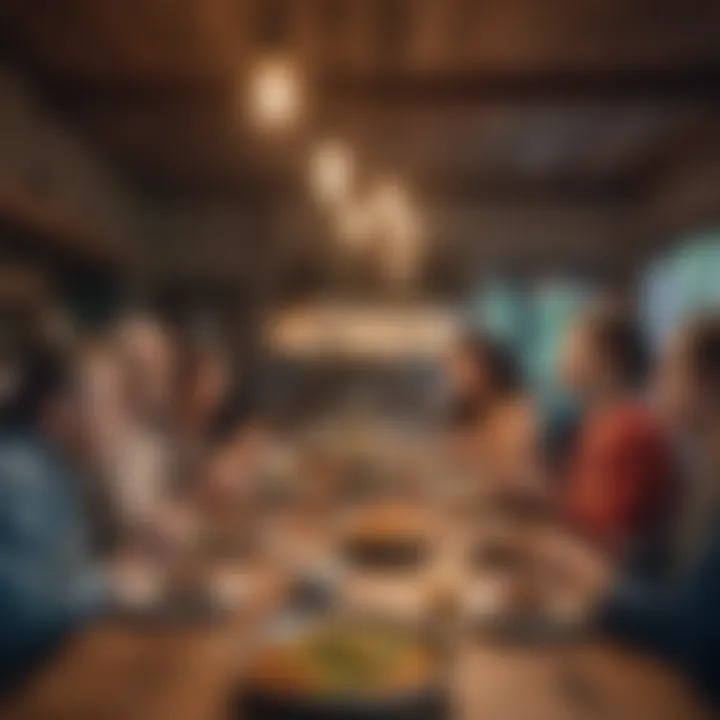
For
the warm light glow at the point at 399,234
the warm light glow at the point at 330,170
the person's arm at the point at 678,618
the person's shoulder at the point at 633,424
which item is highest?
the warm light glow at the point at 330,170

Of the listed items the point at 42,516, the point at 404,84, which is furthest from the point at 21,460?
the point at 404,84

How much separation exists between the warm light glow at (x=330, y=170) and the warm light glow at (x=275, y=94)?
0.05m

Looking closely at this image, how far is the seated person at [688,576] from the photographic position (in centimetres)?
106

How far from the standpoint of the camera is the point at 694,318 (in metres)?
1.08

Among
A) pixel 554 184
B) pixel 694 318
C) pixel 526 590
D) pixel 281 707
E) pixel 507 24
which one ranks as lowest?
pixel 281 707

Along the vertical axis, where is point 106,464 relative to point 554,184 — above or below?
below

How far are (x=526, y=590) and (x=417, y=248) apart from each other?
0.37m

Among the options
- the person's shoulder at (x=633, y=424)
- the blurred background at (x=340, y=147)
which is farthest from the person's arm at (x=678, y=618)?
the blurred background at (x=340, y=147)

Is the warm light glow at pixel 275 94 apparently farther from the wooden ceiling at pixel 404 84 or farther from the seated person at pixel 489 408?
the seated person at pixel 489 408

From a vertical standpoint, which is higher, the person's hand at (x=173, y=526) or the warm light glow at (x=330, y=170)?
the warm light glow at (x=330, y=170)

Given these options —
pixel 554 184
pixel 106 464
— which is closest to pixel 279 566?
pixel 106 464

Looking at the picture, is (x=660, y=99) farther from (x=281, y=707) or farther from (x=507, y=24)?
(x=281, y=707)

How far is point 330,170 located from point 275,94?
0.10 meters

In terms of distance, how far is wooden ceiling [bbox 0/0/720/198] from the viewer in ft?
3.49
